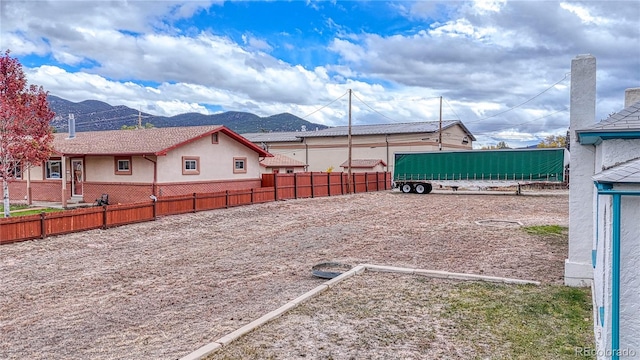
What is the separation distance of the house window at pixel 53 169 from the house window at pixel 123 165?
172 inches

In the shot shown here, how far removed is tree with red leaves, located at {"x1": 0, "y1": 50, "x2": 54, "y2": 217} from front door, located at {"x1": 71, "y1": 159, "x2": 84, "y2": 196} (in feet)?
21.2

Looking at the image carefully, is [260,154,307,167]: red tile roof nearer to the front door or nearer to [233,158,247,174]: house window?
[233,158,247,174]: house window

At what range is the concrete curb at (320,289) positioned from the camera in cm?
532

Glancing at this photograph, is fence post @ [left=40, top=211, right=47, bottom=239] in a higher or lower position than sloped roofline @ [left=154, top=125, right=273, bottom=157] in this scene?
lower

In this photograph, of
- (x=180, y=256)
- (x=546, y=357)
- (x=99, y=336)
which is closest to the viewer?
(x=546, y=357)

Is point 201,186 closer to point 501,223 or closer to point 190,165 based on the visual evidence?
point 190,165

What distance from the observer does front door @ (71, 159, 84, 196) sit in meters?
24.7

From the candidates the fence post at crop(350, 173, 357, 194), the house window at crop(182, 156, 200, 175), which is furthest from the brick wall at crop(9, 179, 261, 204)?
the fence post at crop(350, 173, 357, 194)

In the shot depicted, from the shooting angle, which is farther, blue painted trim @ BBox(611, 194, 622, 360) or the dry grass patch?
the dry grass patch

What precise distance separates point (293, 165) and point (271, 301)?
3270cm

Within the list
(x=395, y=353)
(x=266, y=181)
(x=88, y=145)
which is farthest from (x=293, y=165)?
(x=395, y=353)

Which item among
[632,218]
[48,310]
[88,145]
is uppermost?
[88,145]

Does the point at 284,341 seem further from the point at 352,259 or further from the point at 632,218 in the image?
the point at 352,259

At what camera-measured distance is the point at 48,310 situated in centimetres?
754
